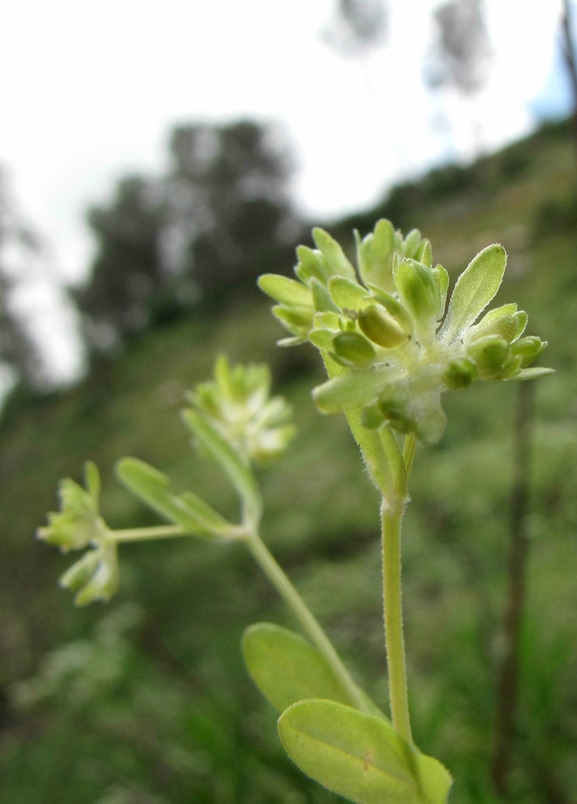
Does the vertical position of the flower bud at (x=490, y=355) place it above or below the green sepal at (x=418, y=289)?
below

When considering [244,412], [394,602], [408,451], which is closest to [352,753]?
[394,602]

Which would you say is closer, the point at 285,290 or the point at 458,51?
the point at 285,290

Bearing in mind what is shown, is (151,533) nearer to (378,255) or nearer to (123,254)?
(378,255)

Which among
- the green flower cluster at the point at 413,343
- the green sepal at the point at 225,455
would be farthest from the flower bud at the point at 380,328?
the green sepal at the point at 225,455

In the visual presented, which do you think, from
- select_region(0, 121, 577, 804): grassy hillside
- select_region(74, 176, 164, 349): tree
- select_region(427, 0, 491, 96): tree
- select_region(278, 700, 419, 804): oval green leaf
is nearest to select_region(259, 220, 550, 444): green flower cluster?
select_region(278, 700, 419, 804): oval green leaf

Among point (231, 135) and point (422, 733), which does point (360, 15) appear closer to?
point (231, 135)

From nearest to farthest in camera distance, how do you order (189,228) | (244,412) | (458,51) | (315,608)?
1. (244,412)
2. (315,608)
3. (458,51)
4. (189,228)

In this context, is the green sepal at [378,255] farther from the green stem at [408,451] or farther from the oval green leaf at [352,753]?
the oval green leaf at [352,753]
